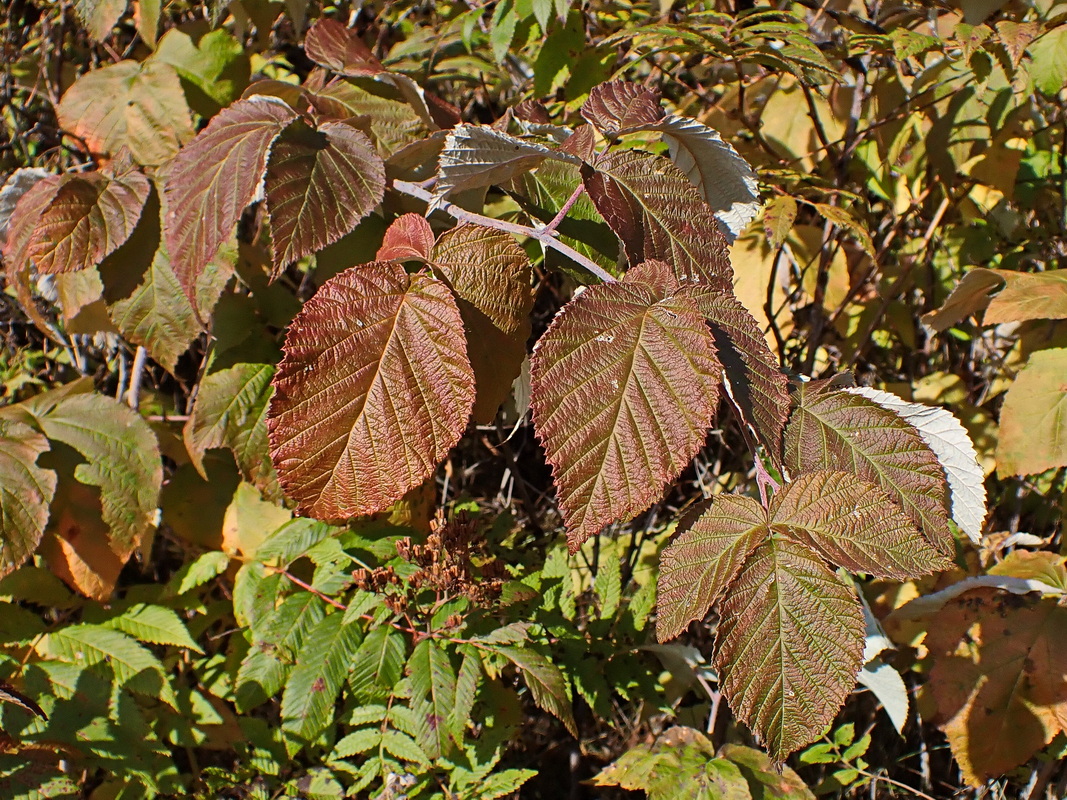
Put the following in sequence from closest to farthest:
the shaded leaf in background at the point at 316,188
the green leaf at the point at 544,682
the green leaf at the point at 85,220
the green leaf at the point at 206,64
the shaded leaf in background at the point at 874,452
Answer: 1. the shaded leaf in background at the point at 874,452
2. the shaded leaf in background at the point at 316,188
3. the green leaf at the point at 85,220
4. the green leaf at the point at 544,682
5. the green leaf at the point at 206,64

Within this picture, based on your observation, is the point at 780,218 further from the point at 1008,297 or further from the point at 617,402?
the point at 617,402

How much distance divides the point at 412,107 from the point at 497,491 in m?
1.44

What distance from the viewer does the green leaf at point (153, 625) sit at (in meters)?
1.71

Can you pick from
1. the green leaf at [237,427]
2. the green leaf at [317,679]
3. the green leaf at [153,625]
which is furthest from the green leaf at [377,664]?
the green leaf at [153,625]

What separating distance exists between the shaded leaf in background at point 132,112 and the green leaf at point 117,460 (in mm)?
515

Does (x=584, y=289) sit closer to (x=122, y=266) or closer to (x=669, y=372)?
(x=669, y=372)

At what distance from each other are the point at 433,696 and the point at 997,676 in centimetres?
104

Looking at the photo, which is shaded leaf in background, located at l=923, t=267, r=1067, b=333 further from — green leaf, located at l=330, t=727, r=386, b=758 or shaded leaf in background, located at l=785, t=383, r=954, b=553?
green leaf, located at l=330, t=727, r=386, b=758

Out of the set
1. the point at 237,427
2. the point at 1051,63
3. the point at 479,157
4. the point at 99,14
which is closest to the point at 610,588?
the point at 237,427

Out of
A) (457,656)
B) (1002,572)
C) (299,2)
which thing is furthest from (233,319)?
(1002,572)

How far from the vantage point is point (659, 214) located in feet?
3.16

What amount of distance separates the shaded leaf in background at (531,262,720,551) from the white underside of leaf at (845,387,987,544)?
0.94 feet

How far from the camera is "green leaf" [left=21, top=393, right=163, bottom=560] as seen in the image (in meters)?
1.62

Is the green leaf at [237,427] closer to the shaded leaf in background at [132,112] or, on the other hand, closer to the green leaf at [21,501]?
the green leaf at [21,501]
